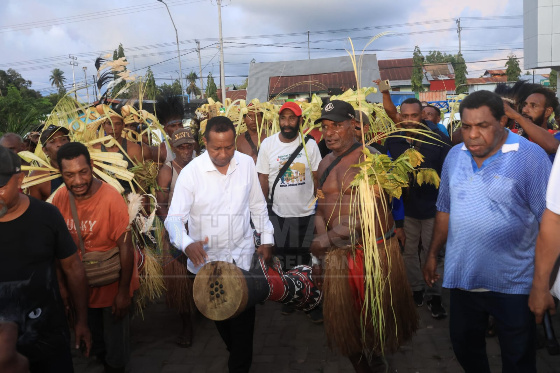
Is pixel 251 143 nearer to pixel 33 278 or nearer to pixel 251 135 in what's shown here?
pixel 251 135

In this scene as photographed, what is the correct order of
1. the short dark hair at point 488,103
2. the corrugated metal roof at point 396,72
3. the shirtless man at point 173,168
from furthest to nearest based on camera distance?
the corrugated metal roof at point 396,72, the shirtless man at point 173,168, the short dark hair at point 488,103

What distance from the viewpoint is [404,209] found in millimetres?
4957

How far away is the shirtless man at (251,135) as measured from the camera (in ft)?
20.7

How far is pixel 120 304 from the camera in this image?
10.6ft

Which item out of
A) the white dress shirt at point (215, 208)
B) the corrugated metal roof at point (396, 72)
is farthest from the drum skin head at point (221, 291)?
the corrugated metal roof at point (396, 72)

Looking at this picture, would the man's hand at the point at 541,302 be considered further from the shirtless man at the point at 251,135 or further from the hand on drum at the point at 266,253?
the shirtless man at the point at 251,135

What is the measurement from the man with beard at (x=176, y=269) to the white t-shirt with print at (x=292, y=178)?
88 cm

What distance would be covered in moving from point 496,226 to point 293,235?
2531 millimetres

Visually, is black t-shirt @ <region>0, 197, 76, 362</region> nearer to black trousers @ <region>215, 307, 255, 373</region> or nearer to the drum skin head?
the drum skin head

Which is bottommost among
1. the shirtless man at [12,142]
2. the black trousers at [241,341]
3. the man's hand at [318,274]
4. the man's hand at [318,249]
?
the black trousers at [241,341]

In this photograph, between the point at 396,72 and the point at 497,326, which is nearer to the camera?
the point at 497,326

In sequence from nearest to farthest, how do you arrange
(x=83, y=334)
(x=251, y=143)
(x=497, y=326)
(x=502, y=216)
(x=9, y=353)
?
1. (x=9, y=353)
2. (x=502, y=216)
3. (x=497, y=326)
4. (x=83, y=334)
5. (x=251, y=143)

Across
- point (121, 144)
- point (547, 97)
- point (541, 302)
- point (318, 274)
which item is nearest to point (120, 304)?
point (318, 274)

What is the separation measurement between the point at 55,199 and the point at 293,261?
2.72 m
